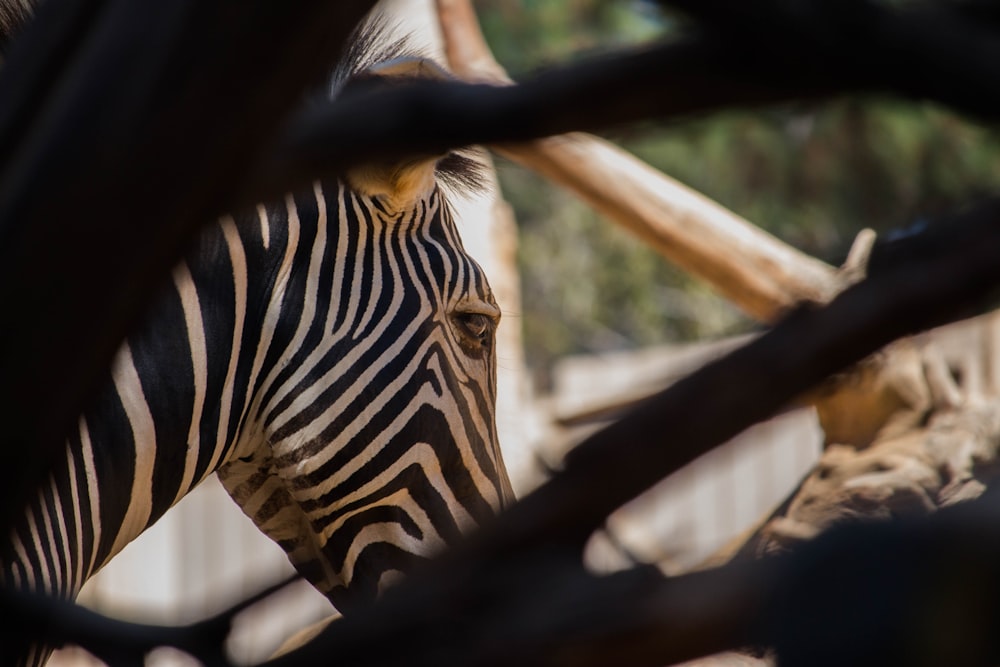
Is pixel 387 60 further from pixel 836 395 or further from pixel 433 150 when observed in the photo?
pixel 836 395

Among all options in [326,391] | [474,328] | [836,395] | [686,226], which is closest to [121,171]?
[326,391]

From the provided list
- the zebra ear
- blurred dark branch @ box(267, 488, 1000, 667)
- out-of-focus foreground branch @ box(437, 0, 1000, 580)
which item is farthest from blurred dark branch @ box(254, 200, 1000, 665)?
out-of-focus foreground branch @ box(437, 0, 1000, 580)

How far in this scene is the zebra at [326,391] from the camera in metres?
1.68

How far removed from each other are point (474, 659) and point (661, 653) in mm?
76

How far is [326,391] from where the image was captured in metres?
1.77

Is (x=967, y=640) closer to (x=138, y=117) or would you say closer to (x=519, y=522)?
(x=519, y=522)

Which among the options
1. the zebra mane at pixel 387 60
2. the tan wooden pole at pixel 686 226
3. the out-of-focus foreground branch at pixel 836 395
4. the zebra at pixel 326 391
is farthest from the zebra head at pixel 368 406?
the tan wooden pole at pixel 686 226

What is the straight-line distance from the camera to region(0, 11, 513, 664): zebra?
1.68 metres

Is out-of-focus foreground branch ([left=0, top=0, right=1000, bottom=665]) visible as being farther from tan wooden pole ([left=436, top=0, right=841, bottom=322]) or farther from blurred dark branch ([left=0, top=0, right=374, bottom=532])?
tan wooden pole ([left=436, top=0, right=841, bottom=322])

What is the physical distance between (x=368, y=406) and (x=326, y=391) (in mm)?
77

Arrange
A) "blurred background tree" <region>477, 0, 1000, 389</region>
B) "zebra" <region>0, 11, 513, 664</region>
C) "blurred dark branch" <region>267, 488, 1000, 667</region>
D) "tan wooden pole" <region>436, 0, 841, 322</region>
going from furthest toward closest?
"tan wooden pole" <region>436, 0, 841, 322</region>
"zebra" <region>0, 11, 513, 664</region>
"blurred background tree" <region>477, 0, 1000, 389</region>
"blurred dark branch" <region>267, 488, 1000, 667</region>

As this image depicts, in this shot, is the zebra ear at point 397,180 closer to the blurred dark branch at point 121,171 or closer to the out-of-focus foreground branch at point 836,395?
the out-of-focus foreground branch at point 836,395

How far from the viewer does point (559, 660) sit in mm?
447

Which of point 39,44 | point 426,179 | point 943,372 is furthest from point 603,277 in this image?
point 39,44
